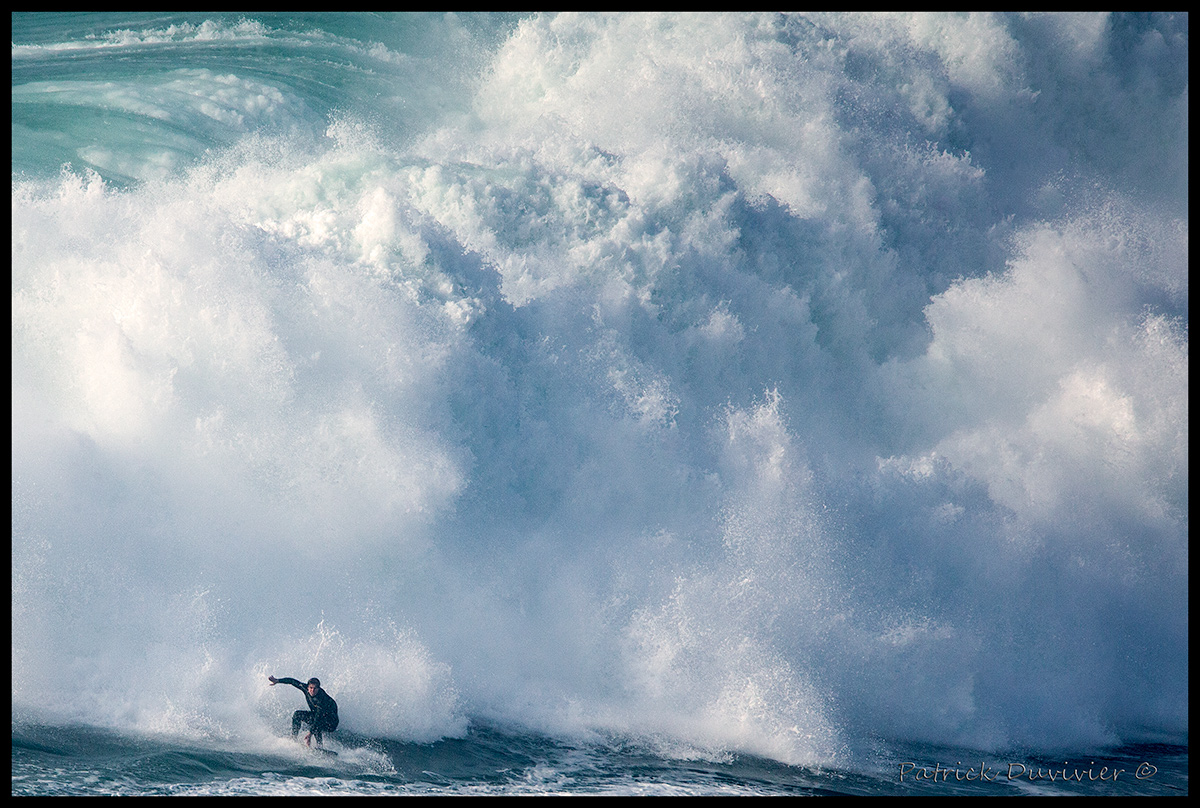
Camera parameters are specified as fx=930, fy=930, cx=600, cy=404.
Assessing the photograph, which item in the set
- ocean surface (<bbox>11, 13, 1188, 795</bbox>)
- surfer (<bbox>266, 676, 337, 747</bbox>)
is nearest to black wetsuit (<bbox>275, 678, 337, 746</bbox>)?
surfer (<bbox>266, 676, 337, 747</bbox>)

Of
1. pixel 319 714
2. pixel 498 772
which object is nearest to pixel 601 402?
pixel 498 772

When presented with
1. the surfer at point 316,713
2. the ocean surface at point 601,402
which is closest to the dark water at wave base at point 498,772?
the ocean surface at point 601,402

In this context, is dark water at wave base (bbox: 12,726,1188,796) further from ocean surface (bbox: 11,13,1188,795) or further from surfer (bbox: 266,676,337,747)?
surfer (bbox: 266,676,337,747)

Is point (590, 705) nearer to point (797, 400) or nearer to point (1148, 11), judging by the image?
point (797, 400)

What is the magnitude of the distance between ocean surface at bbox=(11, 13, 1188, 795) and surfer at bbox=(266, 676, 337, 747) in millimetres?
213

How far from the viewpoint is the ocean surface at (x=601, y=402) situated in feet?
33.4

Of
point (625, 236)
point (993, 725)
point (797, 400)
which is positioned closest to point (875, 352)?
point (797, 400)

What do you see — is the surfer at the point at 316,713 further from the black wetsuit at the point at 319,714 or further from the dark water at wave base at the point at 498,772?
the dark water at wave base at the point at 498,772

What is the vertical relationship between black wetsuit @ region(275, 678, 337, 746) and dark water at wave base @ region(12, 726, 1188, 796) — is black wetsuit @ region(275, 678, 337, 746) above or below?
above

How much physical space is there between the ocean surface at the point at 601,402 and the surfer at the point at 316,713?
0.21 m

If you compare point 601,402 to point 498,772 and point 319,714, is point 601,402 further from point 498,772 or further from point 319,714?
point 319,714

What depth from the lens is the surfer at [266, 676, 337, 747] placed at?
9.03 m

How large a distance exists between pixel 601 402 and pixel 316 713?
18.2 ft
